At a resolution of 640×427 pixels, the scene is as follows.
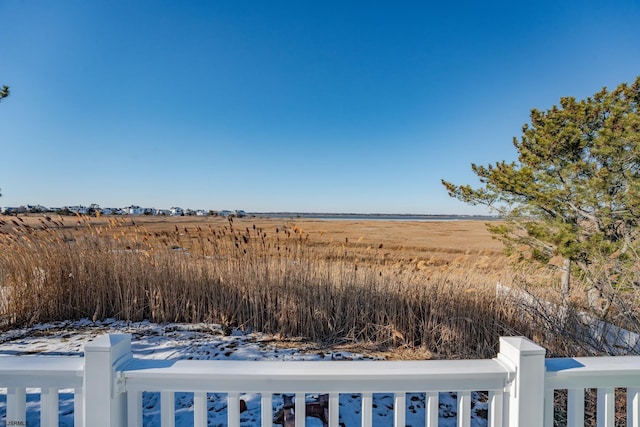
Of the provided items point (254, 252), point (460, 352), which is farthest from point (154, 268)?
point (460, 352)

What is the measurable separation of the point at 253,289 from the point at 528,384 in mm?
2931

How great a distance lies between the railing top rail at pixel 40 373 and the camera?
90cm

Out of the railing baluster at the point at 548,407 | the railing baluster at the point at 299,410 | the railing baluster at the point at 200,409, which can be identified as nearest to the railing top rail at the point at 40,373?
the railing baluster at the point at 200,409

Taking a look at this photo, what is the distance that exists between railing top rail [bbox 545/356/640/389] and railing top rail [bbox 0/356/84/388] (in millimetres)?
1475

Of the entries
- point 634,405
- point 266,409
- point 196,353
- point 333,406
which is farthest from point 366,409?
point 196,353

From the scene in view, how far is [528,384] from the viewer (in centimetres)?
91

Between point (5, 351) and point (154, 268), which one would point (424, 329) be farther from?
point (5, 351)

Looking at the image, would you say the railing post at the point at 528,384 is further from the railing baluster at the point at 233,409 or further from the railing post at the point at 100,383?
the railing post at the point at 100,383

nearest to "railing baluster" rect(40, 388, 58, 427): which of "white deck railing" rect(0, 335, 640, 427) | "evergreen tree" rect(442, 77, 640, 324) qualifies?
"white deck railing" rect(0, 335, 640, 427)

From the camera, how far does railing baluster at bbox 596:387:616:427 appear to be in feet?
3.28

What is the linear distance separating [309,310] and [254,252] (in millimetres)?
1144

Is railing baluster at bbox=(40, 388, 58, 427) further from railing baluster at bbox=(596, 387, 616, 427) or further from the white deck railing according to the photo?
railing baluster at bbox=(596, 387, 616, 427)

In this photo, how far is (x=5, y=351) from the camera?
8.36 feet

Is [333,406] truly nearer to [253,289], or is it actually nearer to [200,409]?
[200,409]
